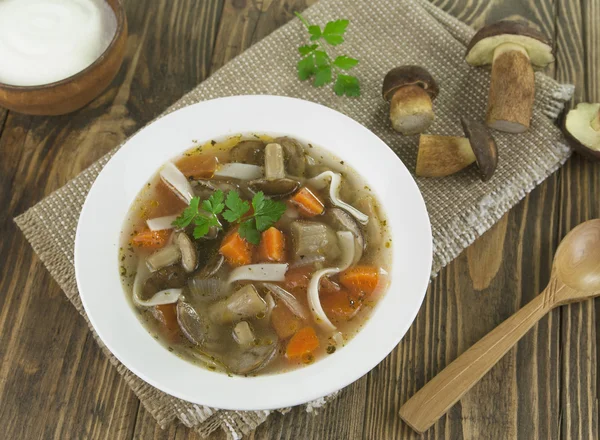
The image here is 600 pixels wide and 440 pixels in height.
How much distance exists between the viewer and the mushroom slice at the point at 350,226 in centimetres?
268

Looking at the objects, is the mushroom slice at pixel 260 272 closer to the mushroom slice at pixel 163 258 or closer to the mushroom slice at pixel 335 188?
the mushroom slice at pixel 163 258

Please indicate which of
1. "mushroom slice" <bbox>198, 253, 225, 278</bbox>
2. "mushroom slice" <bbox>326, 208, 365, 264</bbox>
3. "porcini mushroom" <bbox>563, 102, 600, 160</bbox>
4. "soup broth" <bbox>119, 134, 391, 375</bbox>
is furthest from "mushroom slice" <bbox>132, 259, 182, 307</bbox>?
"porcini mushroom" <bbox>563, 102, 600, 160</bbox>

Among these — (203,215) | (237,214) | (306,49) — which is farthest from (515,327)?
(306,49)

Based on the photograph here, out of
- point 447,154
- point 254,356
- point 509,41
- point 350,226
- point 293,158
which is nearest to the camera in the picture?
point 254,356

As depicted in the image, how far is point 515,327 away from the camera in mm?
2861

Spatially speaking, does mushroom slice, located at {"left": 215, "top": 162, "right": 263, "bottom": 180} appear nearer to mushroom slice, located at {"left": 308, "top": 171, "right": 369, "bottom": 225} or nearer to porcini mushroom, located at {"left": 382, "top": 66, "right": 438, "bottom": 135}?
mushroom slice, located at {"left": 308, "top": 171, "right": 369, "bottom": 225}

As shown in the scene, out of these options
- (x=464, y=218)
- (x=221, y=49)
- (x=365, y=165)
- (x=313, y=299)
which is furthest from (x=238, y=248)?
(x=221, y=49)

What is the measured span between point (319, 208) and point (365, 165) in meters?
0.28

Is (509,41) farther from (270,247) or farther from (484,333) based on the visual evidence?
(270,247)

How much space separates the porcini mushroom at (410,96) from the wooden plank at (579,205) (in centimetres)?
84

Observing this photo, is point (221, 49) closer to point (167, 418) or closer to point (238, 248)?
point (238, 248)

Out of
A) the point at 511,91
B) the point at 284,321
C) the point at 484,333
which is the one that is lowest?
the point at 484,333

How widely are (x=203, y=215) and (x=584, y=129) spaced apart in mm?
1983

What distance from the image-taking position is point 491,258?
3119 mm
